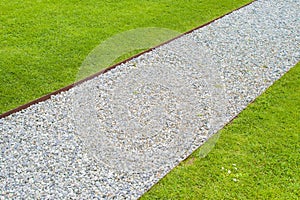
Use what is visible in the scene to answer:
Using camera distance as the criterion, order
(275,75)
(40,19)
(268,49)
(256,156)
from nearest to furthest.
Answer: (256,156) → (275,75) → (268,49) → (40,19)

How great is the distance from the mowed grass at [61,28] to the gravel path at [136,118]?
43 cm

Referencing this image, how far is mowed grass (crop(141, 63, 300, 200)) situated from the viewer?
3.63 meters

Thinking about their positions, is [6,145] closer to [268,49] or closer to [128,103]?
[128,103]

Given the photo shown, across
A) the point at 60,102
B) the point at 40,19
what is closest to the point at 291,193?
the point at 60,102

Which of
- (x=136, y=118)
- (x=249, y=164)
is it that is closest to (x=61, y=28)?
(x=136, y=118)

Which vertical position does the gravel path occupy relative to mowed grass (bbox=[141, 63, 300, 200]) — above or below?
below

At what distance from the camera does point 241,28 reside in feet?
22.1

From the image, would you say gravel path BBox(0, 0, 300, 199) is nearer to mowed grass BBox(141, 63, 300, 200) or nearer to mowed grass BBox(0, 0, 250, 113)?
mowed grass BBox(141, 63, 300, 200)

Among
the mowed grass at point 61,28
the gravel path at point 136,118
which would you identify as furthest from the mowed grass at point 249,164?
the mowed grass at point 61,28

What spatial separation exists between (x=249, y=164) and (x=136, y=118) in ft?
4.36

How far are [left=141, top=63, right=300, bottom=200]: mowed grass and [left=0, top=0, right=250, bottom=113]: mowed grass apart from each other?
206 centimetres

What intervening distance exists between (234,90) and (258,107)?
43cm

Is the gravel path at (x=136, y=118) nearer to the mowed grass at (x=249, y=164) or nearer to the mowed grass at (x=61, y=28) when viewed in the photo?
the mowed grass at (x=249, y=164)

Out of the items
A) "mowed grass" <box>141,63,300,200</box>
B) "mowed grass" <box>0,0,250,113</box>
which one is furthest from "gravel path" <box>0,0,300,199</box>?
"mowed grass" <box>0,0,250,113</box>
